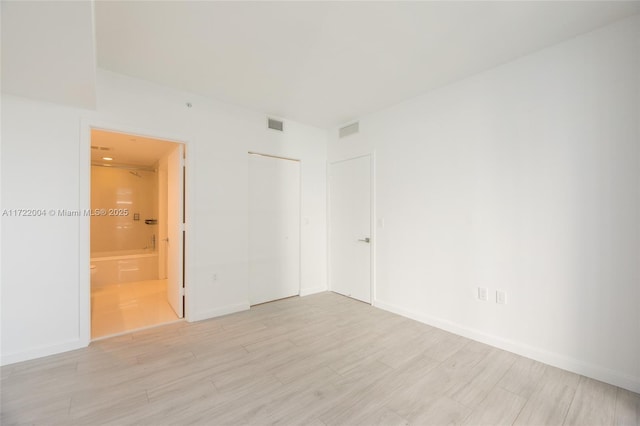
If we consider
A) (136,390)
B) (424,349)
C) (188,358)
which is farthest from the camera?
(424,349)

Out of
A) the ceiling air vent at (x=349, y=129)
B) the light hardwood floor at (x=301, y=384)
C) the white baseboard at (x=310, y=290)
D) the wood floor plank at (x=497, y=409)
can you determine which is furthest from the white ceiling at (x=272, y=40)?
the white baseboard at (x=310, y=290)

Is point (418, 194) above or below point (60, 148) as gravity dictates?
below

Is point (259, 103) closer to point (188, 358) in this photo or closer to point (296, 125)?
point (296, 125)

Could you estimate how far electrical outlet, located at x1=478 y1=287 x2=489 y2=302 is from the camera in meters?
2.72

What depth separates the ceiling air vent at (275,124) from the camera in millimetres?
3938

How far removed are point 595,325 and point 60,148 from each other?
189 inches

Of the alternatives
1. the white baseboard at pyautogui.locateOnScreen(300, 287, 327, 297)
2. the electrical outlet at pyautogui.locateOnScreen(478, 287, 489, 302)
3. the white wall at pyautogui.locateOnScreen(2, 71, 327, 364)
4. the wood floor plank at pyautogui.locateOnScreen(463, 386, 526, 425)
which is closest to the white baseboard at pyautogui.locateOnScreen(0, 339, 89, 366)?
the white wall at pyautogui.locateOnScreen(2, 71, 327, 364)

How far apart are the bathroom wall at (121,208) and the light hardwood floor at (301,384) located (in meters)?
4.19

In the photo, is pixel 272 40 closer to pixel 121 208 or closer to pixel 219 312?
pixel 219 312

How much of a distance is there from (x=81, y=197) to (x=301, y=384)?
2646mm

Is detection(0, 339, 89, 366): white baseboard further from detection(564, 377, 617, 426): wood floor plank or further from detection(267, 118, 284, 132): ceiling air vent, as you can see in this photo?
detection(564, 377, 617, 426): wood floor plank

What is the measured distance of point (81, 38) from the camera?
5.29 feet

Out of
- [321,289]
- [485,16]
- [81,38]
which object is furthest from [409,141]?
[81,38]

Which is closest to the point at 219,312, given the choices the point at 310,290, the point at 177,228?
the point at 177,228
